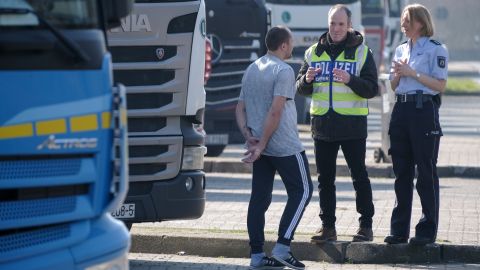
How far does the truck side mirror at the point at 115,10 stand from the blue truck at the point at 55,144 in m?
0.49

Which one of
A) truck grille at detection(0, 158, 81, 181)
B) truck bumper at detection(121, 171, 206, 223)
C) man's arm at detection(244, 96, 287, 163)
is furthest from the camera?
truck bumper at detection(121, 171, 206, 223)

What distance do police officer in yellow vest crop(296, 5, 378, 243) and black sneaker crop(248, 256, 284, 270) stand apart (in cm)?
70

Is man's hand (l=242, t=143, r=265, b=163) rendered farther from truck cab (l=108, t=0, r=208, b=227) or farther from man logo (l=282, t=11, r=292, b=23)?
man logo (l=282, t=11, r=292, b=23)

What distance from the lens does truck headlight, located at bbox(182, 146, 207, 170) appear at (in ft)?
32.1

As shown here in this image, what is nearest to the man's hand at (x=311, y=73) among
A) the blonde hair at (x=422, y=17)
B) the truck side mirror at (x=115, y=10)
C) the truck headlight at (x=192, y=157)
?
the blonde hair at (x=422, y=17)

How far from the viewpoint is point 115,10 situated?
273 inches

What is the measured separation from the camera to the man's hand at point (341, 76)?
1002 cm

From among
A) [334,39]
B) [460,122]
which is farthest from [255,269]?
[460,122]

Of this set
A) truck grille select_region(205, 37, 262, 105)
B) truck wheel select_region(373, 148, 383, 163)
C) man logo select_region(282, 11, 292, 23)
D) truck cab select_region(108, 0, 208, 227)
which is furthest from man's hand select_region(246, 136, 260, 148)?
man logo select_region(282, 11, 292, 23)

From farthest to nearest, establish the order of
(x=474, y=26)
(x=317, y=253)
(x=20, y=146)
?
(x=474, y=26) → (x=317, y=253) → (x=20, y=146)

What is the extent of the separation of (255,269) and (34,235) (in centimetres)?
383

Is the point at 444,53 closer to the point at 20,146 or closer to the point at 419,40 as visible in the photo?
the point at 419,40

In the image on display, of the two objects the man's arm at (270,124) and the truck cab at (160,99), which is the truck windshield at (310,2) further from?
the man's arm at (270,124)

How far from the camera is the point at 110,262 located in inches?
249
